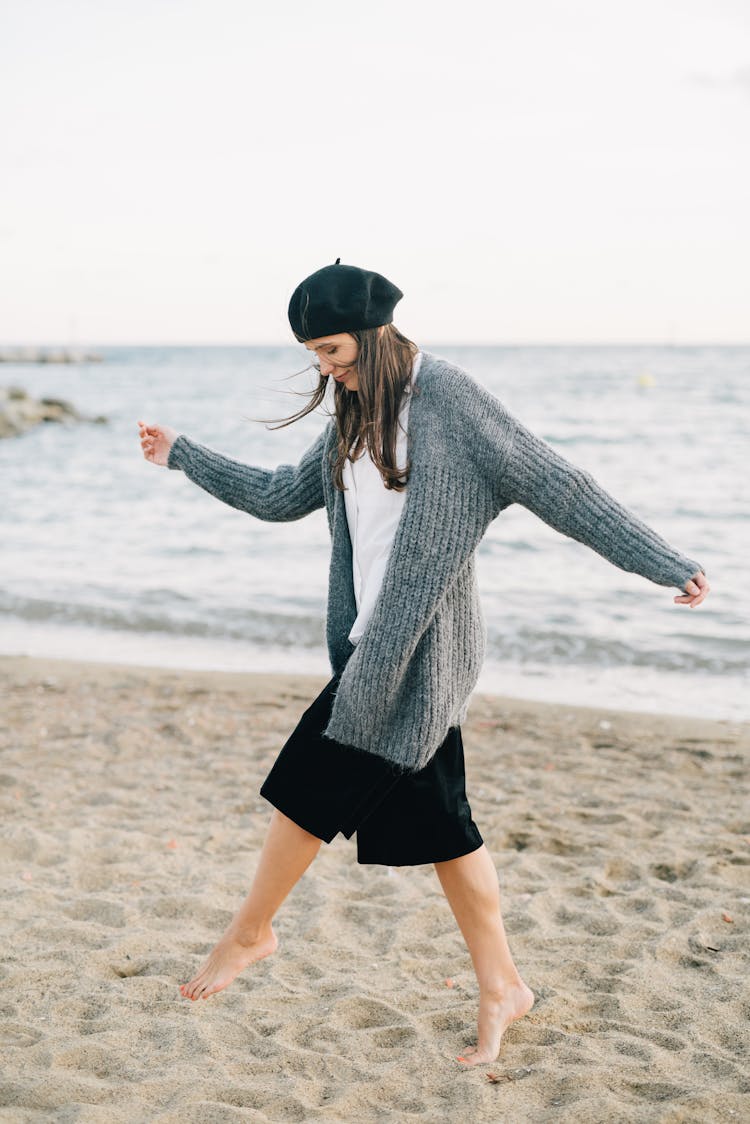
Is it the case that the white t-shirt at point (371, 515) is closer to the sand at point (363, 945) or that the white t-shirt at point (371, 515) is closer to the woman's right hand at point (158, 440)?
the woman's right hand at point (158, 440)

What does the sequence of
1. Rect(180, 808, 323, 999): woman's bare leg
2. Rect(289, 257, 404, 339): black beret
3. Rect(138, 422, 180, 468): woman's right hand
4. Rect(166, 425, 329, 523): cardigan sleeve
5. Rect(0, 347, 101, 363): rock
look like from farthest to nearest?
Rect(0, 347, 101, 363): rock, Rect(138, 422, 180, 468): woman's right hand, Rect(166, 425, 329, 523): cardigan sleeve, Rect(180, 808, 323, 999): woman's bare leg, Rect(289, 257, 404, 339): black beret

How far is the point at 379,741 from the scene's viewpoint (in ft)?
8.67

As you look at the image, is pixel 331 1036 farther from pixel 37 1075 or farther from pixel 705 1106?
pixel 705 1106

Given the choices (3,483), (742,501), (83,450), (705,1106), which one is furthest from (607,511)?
(83,450)

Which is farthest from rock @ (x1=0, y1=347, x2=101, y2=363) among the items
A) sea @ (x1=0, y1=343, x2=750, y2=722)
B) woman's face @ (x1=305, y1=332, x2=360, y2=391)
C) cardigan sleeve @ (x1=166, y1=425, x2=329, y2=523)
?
woman's face @ (x1=305, y1=332, x2=360, y2=391)

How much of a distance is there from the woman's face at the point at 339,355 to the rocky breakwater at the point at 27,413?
28.3 m

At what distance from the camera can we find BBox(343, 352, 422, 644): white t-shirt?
2.64m

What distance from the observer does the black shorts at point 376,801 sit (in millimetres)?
2666

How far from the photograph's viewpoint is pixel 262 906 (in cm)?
289

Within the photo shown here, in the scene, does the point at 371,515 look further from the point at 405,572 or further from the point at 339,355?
the point at 339,355

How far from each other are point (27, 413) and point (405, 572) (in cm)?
3118

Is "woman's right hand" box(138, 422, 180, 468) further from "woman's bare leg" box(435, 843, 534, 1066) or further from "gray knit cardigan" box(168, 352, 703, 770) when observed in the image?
"woman's bare leg" box(435, 843, 534, 1066)

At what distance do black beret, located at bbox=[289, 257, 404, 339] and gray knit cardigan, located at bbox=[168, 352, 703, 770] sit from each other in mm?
204

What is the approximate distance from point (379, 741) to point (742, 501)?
1345 cm
